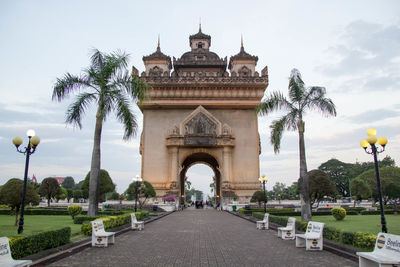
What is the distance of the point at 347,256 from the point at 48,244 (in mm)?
7349

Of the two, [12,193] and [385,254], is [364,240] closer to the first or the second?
[385,254]

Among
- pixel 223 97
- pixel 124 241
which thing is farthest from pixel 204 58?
pixel 124 241

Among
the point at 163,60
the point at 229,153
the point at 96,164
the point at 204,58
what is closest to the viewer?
the point at 96,164

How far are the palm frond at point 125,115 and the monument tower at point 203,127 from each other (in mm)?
17603

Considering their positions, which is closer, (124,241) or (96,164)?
(124,241)

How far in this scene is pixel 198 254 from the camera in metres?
7.89

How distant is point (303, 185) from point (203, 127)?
A: 20.0 metres

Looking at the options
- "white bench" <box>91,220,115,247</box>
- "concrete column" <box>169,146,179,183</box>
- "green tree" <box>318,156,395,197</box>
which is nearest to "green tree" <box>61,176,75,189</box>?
"green tree" <box>318,156,395,197</box>

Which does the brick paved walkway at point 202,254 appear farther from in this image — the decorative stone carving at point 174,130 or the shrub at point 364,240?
the decorative stone carving at point 174,130

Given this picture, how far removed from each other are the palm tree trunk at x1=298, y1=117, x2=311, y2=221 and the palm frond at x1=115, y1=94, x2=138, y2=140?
7938mm

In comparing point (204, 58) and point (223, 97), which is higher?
point (204, 58)

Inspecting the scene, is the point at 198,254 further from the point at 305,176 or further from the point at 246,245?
the point at 305,176

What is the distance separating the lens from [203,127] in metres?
32.9

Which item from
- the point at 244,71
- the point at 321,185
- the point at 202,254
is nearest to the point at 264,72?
the point at 244,71
